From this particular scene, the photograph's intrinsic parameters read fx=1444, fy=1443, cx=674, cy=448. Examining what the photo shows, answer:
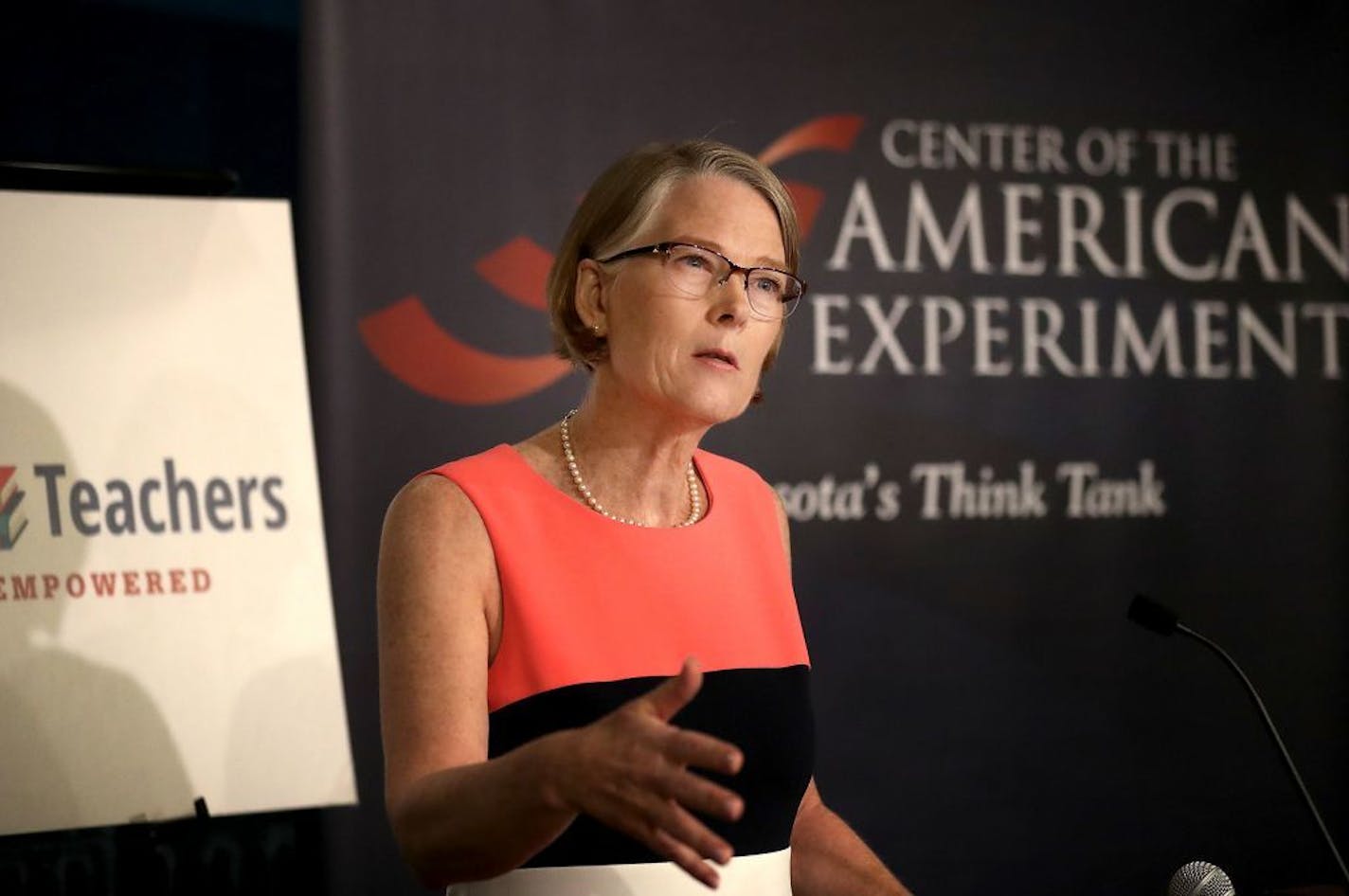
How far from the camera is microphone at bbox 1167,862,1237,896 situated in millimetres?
1852

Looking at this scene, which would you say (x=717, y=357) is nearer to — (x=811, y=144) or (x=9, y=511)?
(x=9, y=511)

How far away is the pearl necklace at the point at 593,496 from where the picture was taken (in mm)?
1787

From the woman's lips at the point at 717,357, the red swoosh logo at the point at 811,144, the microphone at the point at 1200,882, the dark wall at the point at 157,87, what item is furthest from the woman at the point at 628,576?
Answer: the red swoosh logo at the point at 811,144

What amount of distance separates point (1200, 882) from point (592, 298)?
1.09 meters

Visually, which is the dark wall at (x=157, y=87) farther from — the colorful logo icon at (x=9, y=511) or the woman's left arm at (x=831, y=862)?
the woman's left arm at (x=831, y=862)

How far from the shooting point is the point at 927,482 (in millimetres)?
3863

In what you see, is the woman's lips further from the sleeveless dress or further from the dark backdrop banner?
the dark backdrop banner

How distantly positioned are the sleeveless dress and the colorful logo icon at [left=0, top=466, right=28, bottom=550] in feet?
5.25

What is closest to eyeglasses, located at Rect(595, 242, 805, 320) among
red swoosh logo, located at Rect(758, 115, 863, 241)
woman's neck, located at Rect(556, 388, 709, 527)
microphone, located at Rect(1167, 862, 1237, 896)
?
woman's neck, located at Rect(556, 388, 709, 527)

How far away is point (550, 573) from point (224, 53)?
89.0 inches

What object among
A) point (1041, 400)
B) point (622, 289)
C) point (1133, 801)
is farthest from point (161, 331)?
point (1133, 801)

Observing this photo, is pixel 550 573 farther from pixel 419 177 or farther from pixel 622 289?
pixel 419 177

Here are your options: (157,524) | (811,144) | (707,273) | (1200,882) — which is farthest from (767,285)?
(811,144)

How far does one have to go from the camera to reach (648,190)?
1756 millimetres
